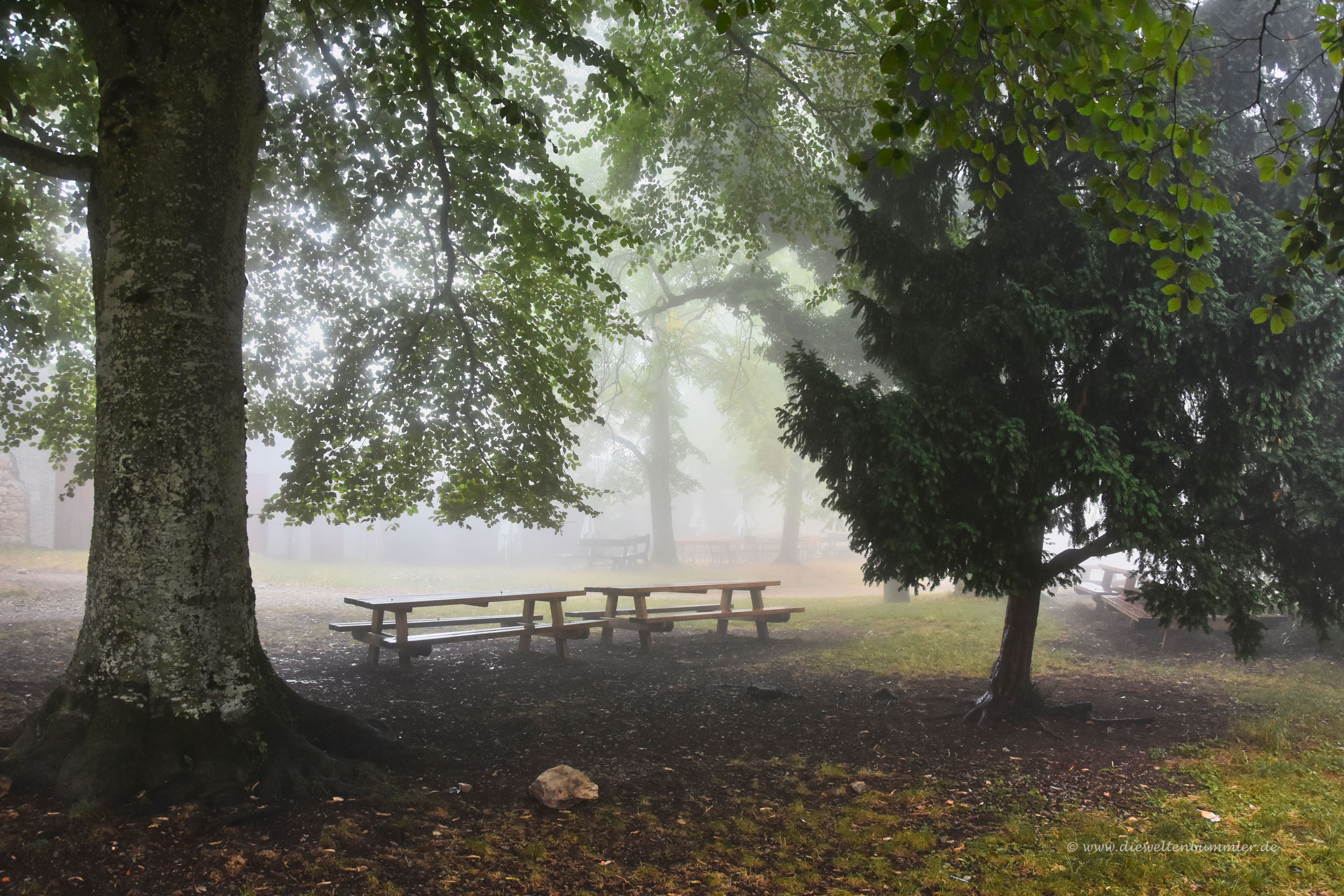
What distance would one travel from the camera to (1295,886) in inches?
149

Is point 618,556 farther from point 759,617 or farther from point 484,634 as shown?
point 484,634

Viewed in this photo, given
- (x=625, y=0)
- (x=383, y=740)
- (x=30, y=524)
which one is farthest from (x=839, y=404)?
(x=30, y=524)

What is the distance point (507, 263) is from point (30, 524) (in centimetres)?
2205

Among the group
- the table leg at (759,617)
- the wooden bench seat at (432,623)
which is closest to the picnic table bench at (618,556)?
the table leg at (759,617)

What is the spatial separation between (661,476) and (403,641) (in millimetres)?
20871

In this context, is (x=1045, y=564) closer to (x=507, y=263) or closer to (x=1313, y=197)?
(x=1313, y=197)

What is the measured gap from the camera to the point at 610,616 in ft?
35.6

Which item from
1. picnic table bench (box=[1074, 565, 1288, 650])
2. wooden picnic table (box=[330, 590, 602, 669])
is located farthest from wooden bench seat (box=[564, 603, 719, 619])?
picnic table bench (box=[1074, 565, 1288, 650])

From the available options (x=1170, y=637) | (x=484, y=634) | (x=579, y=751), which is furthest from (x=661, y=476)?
(x=579, y=751)

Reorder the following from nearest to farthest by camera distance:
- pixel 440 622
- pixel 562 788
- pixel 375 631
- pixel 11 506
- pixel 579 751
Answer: pixel 562 788
pixel 579 751
pixel 375 631
pixel 440 622
pixel 11 506

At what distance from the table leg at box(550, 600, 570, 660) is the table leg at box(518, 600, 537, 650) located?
0.83ft

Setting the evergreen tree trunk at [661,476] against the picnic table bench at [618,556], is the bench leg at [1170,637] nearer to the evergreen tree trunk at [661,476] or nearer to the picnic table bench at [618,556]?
the evergreen tree trunk at [661,476]

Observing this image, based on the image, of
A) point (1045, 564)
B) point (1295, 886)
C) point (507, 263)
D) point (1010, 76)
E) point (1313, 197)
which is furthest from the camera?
point (507, 263)

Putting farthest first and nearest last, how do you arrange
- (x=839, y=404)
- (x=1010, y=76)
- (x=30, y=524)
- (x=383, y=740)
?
(x=30, y=524) < (x=839, y=404) < (x=383, y=740) < (x=1010, y=76)
